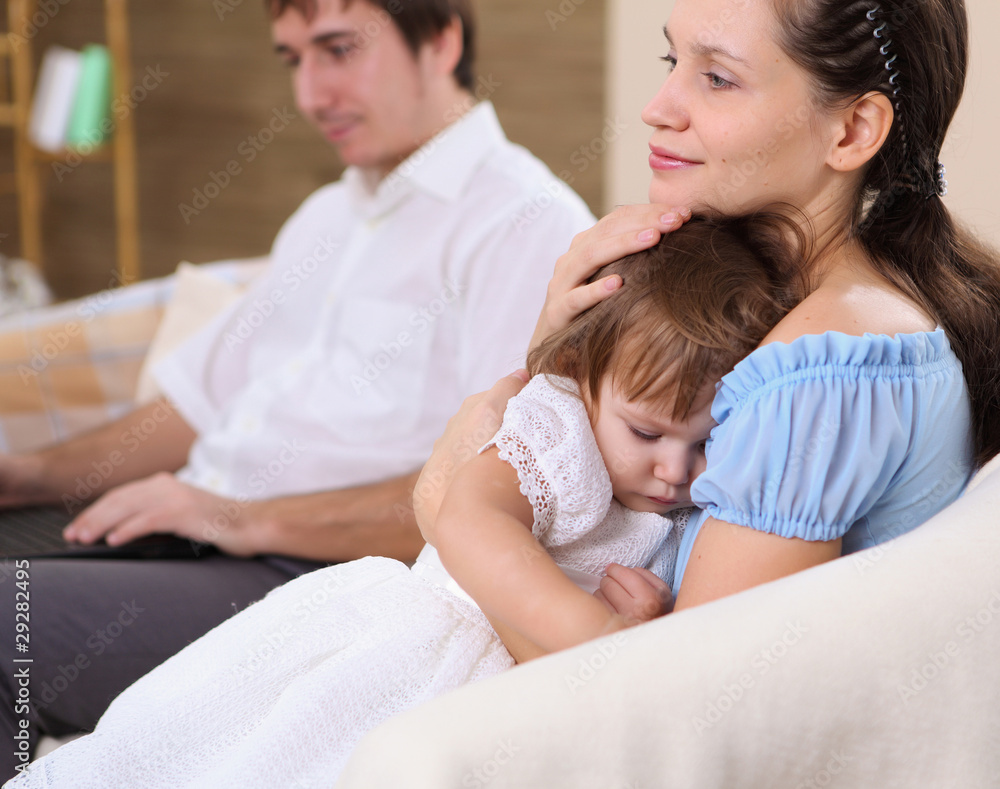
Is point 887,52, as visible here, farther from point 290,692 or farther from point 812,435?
point 290,692

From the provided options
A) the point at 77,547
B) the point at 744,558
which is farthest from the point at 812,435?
the point at 77,547

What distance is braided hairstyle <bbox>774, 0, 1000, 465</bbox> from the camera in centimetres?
88

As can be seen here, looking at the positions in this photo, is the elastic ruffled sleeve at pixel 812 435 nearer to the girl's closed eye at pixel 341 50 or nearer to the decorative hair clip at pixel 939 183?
the decorative hair clip at pixel 939 183

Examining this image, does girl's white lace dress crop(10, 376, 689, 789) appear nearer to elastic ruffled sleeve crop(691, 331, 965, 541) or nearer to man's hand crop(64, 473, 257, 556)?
elastic ruffled sleeve crop(691, 331, 965, 541)

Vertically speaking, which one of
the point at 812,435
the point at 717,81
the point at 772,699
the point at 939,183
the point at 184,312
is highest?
the point at 717,81

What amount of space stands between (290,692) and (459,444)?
291 mm

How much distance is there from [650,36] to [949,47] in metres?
1.25

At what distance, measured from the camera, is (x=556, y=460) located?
90cm

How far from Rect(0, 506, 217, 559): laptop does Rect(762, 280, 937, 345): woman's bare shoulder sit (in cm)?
99

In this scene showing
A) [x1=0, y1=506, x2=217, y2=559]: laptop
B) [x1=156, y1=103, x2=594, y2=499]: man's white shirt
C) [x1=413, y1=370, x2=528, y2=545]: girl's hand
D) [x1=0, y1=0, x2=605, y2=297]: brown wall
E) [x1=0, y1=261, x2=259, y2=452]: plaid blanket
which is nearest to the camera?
[x1=413, y1=370, x2=528, y2=545]: girl's hand

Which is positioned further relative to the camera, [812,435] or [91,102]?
[91,102]

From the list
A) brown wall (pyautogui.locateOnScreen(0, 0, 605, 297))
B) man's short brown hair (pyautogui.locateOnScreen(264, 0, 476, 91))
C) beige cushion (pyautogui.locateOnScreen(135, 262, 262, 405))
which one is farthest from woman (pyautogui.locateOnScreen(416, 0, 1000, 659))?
brown wall (pyautogui.locateOnScreen(0, 0, 605, 297))

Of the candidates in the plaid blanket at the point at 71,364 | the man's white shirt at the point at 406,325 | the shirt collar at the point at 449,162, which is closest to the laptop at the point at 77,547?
the man's white shirt at the point at 406,325

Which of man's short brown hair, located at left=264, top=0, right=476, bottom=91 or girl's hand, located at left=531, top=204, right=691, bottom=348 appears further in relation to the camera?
man's short brown hair, located at left=264, top=0, right=476, bottom=91
